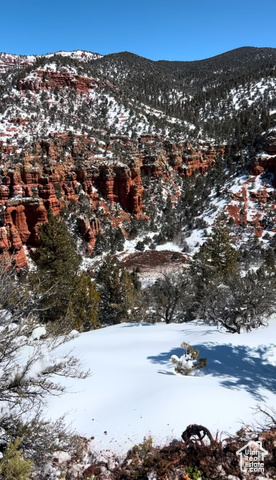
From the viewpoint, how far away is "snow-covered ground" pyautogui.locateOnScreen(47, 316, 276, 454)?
15.5ft

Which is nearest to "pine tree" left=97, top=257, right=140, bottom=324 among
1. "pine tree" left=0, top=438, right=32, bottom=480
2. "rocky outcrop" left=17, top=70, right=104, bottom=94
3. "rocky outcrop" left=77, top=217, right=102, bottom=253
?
"rocky outcrop" left=77, top=217, right=102, bottom=253

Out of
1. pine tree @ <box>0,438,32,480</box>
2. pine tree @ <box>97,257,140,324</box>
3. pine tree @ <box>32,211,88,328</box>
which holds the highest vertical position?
pine tree @ <box>0,438,32,480</box>

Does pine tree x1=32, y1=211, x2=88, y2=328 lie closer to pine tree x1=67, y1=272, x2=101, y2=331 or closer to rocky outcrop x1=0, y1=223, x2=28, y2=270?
pine tree x1=67, y1=272, x2=101, y2=331

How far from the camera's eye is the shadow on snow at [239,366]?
19.7 ft

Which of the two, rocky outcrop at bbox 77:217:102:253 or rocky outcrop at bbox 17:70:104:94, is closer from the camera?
rocky outcrop at bbox 77:217:102:253

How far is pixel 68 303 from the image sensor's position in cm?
1702

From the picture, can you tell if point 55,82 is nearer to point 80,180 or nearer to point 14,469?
point 80,180

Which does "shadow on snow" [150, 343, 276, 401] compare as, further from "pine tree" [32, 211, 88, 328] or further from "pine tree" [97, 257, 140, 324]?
"pine tree" [97, 257, 140, 324]

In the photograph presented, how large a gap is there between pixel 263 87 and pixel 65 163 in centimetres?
6564

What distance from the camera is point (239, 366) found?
23.0 feet

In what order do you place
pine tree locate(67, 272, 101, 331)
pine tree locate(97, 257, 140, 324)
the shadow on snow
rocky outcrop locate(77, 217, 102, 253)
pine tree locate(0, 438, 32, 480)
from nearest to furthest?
pine tree locate(0, 438, 32, 480) < the shadow on snow < pine tree locate(67, 272, 101, 331) < pine tree locate(97, 257, 140, 324) < rocky outcrop locate(77, 217, 102, 253)

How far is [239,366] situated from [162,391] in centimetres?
240

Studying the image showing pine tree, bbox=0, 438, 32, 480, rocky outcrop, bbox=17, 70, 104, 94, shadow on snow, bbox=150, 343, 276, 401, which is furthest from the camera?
rocky outcrop, bbox=17, 70, 104, 94

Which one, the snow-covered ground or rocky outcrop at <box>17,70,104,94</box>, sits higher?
rocky outcrop at <box>17,70,104,94</box>
